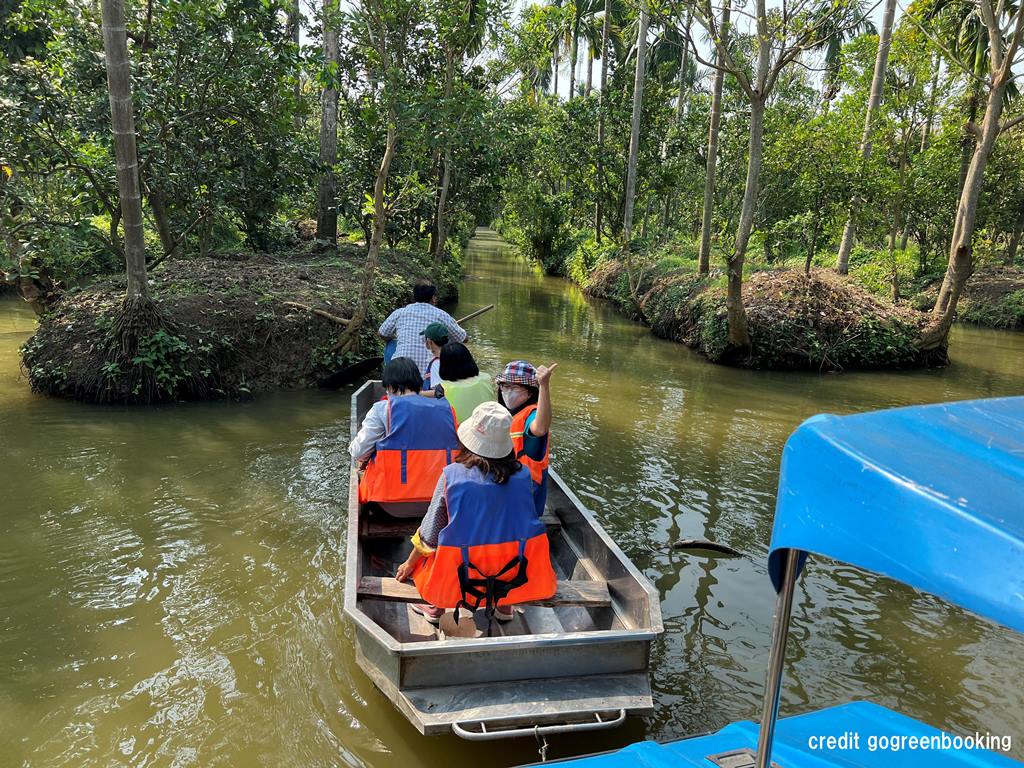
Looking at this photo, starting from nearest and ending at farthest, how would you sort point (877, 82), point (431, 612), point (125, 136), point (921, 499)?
point (921, 499)
point (431, 612)
point (125, 136)
point (877, 82)

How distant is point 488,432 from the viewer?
376cm

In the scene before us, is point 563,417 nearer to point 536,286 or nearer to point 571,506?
point 571,506

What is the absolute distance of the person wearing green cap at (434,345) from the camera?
6.91 metres

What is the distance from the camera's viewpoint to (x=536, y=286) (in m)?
28.0

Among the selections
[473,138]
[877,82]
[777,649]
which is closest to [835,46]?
[877,82]

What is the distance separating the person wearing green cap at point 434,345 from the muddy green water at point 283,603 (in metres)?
1.53

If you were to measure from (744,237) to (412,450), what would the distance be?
9921 mm

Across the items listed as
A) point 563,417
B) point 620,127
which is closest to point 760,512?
point 563,417

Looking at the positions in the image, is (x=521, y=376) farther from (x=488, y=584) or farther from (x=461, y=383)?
(x=488, y=584)

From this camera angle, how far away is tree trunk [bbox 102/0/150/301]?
323 inches

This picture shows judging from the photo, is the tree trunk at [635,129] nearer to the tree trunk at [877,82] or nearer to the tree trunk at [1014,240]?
the tree trunk at [877,82]

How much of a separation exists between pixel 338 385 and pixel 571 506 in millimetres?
6394

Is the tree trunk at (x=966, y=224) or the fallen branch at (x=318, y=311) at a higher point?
the tree trunk at (x=966, y=224)

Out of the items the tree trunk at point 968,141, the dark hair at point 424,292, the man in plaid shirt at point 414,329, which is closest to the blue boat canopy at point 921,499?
the man in plaid shirt at point 414,329
